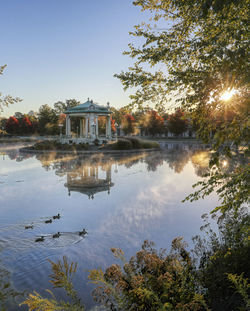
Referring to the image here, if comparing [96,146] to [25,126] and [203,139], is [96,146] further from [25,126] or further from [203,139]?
[25,126]

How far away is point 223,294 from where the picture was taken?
Result: 4.31 meters

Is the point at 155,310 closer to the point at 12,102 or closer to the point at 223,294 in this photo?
the point at 223,294

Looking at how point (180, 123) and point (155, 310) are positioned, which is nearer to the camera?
point (155, 310)

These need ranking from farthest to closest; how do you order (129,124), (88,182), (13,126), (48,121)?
(13,126) < (129,124) < (48,121) < (88,182)

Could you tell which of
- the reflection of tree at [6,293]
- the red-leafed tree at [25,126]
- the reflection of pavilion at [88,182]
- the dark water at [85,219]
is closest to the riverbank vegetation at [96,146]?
the reflection of pavilion at [88,182]

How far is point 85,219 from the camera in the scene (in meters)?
9.49

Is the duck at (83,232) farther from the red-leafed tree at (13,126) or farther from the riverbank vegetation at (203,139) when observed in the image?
the red-leafed tree at (13,126)

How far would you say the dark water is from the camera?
6449 mm

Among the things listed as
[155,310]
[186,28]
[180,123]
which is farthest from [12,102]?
[180,123]

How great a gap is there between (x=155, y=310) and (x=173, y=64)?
4449 mm

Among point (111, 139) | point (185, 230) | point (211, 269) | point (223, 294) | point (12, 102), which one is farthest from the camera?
point (111, 139)

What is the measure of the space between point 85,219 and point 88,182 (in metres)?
6.78

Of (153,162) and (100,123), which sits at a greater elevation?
(100,123)

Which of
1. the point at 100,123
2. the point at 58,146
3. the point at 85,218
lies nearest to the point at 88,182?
the point at 85,218
